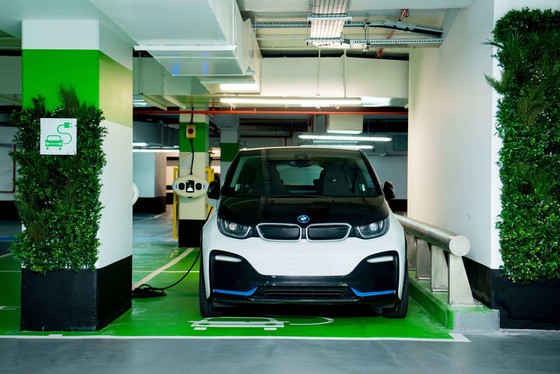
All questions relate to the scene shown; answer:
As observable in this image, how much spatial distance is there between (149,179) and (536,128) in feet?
75.0

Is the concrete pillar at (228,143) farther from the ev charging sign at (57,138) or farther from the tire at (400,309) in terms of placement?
the ev charging sign at (57,138)

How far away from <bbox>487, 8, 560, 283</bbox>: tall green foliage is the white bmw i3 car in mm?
991

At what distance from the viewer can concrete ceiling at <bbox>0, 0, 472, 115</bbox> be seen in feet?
16.1

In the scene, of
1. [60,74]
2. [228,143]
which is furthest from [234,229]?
[228,143]

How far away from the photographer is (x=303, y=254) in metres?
5.45

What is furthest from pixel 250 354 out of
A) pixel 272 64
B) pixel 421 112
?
pixel 272 64

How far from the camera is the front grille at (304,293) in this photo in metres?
5.43

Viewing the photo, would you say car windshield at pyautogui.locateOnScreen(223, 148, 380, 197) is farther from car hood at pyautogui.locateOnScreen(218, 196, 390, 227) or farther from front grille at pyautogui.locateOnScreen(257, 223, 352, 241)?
front grille at pyautogui.locateOnScreen(257, 223, 352, 241)

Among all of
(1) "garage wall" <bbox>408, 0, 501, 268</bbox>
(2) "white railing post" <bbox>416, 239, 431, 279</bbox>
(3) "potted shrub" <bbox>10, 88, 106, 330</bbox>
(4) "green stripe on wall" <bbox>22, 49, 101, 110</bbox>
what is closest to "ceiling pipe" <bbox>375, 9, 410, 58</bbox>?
(1) "garage wall" <bbox>408, 0, 501, 268</bbox>

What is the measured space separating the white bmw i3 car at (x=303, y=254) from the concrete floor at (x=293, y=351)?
0.33 meters

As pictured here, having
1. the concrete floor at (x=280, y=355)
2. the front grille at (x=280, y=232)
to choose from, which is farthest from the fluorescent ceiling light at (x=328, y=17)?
the concrete floor at (x=280, y=355)

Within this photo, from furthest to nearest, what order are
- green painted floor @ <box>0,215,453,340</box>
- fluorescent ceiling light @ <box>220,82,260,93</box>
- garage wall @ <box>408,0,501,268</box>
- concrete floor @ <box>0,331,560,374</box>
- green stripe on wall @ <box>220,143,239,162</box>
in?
green stripe on wall @ <box>220,143,239,162</box>
fluorescent ceiling light @ <box>220,82,260,93</box>
garage wall @ <box>408,0,501,268</box>
green painted floor @ <box>0,215,453,340</box>
concrete floor @ <box>0,331,560,374</box>

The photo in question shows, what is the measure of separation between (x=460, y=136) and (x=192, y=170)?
7942 millimetres

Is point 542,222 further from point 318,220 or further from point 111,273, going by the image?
point 111,273
